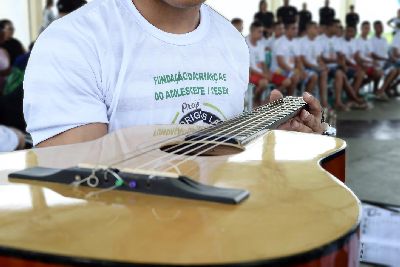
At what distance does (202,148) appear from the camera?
39.2 inches

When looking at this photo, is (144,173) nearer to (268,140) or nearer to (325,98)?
(268,140)

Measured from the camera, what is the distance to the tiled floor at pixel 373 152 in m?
3.35

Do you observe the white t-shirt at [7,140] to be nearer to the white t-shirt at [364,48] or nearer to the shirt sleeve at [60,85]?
the shirt sleeve at [60,85]

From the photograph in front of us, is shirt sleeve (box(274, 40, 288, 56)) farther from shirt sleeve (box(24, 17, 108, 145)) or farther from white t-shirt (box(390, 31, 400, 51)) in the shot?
shirt sleeve (box(24, 17, 108, 145))

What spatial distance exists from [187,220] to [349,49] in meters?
8.13

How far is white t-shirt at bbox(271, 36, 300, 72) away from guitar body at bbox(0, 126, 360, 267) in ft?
20.0

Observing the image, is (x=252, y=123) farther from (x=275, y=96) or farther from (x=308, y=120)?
(x=275, y=96)

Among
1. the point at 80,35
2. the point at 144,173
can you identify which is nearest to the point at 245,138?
the point at 144,173

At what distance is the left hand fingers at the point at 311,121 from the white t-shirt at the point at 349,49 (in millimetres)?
6980

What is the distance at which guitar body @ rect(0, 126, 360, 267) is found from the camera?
20.6 inches

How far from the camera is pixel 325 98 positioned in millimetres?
7102

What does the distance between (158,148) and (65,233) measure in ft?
1.34

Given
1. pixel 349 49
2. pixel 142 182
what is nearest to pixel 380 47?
pixel 349 49

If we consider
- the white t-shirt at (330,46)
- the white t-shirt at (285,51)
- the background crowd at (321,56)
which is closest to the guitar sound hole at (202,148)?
the background crowd at (321,56)
